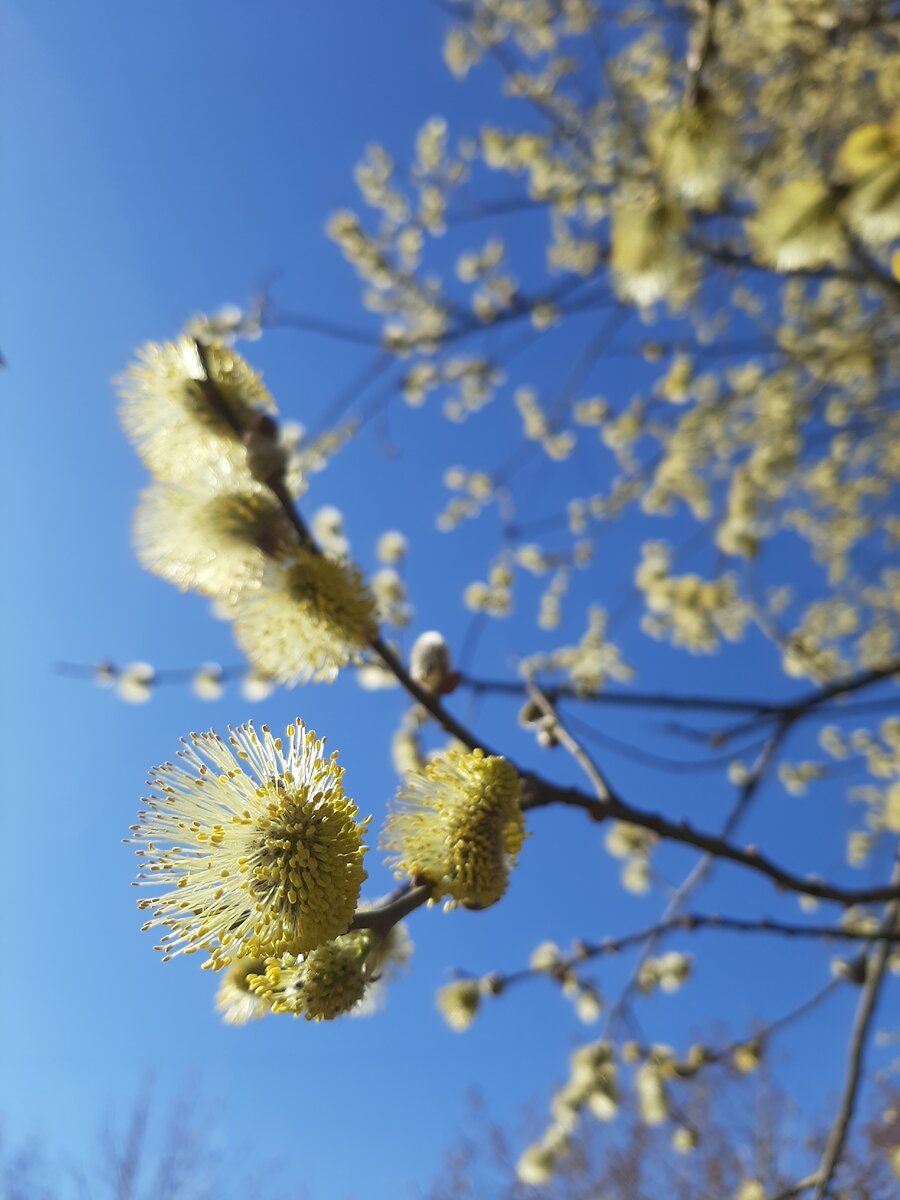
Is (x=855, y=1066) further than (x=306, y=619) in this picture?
Yes

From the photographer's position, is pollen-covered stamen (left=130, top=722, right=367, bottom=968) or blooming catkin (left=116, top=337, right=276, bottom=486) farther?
blooming catkin (left=116, top=337, right=276, bottom=486)

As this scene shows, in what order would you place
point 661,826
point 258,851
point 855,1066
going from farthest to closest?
point 855,1066 → point 661,826 → point 258,851

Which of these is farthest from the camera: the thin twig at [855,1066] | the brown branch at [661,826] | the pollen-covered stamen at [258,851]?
the thin twig at [855,1066]

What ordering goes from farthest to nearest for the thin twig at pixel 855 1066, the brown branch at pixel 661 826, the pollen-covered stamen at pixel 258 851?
the thin twig at pixel 855 1066, the brown branch at pixel 661 826, the pollen-covered stamen at pixel 258 851

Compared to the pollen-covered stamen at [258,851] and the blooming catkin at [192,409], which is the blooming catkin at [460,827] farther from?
the blooming catkin at [192,409]

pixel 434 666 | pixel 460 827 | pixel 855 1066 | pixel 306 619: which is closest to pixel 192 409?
pixel 306 619

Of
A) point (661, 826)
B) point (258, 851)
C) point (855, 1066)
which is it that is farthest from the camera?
point (855, 1066)

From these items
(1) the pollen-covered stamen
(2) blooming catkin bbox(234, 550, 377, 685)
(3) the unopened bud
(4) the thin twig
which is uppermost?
(4) the thin twig

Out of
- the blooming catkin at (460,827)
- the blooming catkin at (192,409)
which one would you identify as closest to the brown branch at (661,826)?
the blooming catkin at (460,827)

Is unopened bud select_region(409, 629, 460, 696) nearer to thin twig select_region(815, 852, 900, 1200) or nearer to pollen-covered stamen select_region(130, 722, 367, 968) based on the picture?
pollen-covered stamen select_region(130, 722, 367, 968)

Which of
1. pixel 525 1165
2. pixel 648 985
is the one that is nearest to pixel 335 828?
pixel 648 985

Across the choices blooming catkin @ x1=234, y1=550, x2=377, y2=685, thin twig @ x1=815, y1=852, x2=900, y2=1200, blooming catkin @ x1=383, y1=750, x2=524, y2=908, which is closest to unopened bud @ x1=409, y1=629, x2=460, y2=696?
blooming catkin @ x1=234, y1=550, x2=377, y2=685

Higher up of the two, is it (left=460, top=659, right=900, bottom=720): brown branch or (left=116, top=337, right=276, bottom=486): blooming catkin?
(left=460, top=659, right=900, bottom=720): brown branch

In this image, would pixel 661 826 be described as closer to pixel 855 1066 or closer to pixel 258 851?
pixel 258 851
